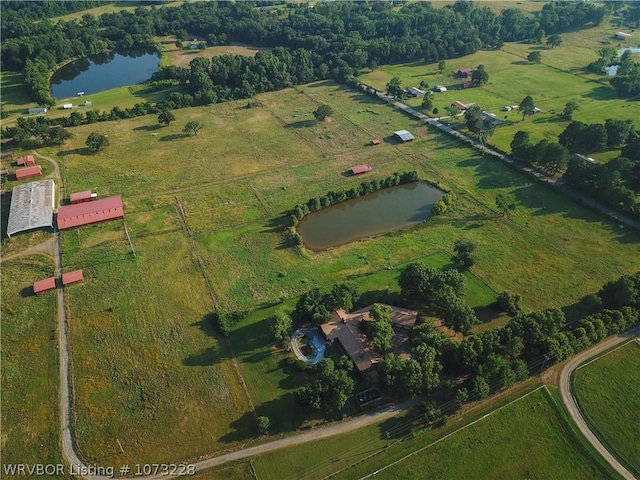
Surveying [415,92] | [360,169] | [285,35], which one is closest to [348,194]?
[360,169]

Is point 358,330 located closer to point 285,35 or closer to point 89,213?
point 89,213

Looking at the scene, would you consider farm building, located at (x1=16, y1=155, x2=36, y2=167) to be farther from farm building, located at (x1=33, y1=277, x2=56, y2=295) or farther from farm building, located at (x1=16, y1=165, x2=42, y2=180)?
farm building, located at (x1=33, y1=277, x2=56, y2=295)

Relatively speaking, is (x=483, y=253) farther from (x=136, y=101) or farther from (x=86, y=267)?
(x=136, y=101)

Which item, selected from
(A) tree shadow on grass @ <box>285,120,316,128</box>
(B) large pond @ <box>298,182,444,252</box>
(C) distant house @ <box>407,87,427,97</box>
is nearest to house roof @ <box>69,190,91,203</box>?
(B) large pond @ <box>298,182,444,252</box>

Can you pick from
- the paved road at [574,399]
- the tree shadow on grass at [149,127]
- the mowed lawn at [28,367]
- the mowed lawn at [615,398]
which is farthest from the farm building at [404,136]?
the mowed lawn at [28,367]

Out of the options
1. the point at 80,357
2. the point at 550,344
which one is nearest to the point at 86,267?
the point at 80,357

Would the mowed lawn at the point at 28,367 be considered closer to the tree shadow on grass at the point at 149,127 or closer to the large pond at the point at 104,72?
the tree shadow on grass at the point at 149,127
